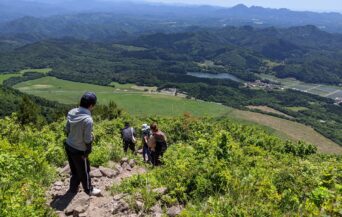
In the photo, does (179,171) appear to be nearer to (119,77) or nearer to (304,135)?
(304,135)

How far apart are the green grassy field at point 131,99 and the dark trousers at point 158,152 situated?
8799 cm

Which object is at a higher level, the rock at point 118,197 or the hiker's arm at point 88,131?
the hiker's arm at point 88,131

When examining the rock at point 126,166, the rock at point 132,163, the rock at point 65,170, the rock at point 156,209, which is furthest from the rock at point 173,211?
the rock at point 132,163

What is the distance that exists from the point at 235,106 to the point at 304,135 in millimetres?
40504

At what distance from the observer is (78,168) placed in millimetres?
9617

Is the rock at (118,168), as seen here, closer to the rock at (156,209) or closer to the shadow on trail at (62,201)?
the shadow on trail at (62,201)

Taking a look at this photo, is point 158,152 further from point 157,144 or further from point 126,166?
point 126,166

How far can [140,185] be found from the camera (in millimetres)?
10258

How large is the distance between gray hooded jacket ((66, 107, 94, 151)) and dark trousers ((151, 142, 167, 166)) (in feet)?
21.1

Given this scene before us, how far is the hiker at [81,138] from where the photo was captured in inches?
362

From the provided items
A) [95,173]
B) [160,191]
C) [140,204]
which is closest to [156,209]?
[140,204]

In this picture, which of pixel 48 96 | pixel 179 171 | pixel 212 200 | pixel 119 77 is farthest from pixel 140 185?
pixel 119 77

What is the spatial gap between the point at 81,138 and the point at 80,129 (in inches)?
8.7

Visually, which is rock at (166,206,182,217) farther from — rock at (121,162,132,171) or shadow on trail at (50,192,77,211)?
rock at (121,162,132,171)
